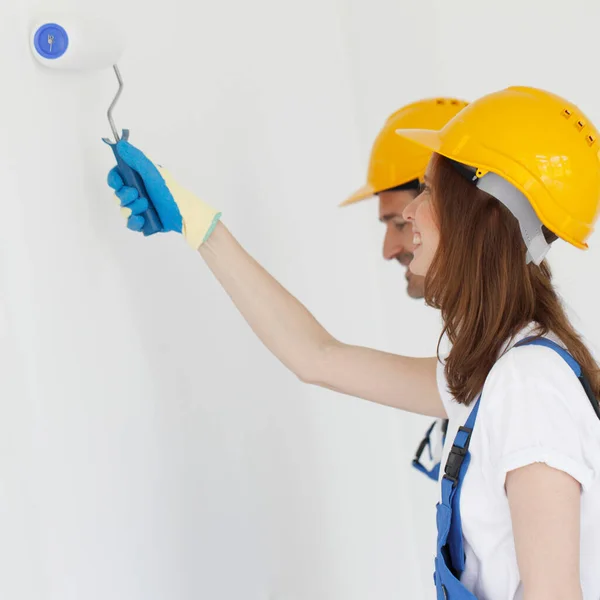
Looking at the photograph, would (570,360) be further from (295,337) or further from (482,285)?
(295,337)

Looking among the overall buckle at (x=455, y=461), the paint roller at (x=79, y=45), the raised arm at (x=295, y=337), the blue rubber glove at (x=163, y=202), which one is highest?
the paint roller at (x=79, y=45)

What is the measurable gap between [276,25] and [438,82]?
0.60 metres

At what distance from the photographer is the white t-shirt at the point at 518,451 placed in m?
1.06

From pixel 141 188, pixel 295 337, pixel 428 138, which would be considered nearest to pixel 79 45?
pixel 141 188

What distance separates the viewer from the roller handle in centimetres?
129

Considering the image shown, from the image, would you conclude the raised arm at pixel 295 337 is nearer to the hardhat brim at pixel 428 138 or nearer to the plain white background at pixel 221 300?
the plain white background at pixel 221 300

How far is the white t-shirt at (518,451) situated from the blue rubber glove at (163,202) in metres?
0.55

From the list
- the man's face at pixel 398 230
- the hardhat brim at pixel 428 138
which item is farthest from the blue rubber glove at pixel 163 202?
the man's face at pixel 398 230

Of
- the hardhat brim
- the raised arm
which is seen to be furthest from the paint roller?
the hardhat brim

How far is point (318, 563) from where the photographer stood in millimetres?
1930

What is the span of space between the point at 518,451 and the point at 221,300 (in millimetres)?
739

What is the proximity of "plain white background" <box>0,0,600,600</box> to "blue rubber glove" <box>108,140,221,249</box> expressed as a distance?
5 cm

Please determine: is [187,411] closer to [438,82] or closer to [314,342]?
[314,342]

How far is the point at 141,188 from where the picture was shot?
1321 mm
